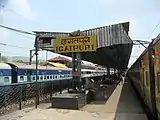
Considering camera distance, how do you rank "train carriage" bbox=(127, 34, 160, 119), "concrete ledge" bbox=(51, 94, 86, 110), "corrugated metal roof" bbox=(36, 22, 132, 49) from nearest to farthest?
"train carriage" bbox=(127, 34, 160, 119), "concrete ledge" bbox=(51, 94, 86, 110), "corrugated metal roof" bbox=(36, 22, 132, 49)

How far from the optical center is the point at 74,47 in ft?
47.5

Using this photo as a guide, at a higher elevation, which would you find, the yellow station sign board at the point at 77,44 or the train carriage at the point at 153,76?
the yellow station sign board at the point at 77,44

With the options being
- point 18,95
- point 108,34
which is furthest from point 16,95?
point 108,34

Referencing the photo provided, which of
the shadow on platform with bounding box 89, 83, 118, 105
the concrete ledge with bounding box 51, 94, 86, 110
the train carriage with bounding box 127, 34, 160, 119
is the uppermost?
the train carriage with bounding box 127, 34, 160, 119

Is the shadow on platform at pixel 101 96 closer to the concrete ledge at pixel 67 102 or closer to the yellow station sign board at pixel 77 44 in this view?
the concrete ledge at pixel 67 102

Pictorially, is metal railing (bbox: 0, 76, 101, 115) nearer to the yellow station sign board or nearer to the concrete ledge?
the concrete ledge

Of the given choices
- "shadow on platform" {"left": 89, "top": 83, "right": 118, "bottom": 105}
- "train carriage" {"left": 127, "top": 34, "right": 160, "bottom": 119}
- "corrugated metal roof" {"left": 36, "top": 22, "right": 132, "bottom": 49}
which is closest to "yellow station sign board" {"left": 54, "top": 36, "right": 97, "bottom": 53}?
"corrugated metal roof" {"left": 36, "top": 22, "right": 132, "bottom": 49}

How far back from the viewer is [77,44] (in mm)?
14477

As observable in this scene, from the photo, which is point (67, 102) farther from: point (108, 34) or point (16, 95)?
point (108, 34)

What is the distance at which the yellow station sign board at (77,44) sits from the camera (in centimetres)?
1433

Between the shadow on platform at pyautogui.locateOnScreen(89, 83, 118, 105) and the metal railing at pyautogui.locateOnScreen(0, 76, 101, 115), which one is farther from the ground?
the metal railing at pyautogui.locateOnScreen(0, 76, 101, 115)

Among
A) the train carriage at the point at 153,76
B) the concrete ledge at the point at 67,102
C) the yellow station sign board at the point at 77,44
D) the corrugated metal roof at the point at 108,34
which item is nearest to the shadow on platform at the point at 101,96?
Answer: the concrete ledge at the point at 67,102

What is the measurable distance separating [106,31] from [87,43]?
3.82m

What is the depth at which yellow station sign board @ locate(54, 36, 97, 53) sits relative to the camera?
1433 cm
